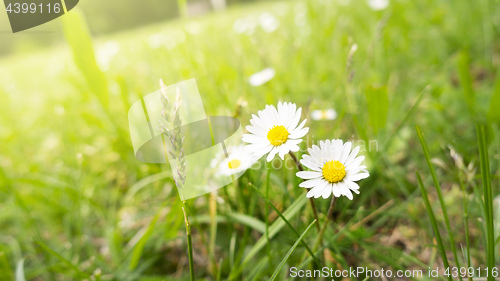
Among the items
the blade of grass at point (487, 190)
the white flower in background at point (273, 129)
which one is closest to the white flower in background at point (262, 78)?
the white flower in background at point (273, 129)

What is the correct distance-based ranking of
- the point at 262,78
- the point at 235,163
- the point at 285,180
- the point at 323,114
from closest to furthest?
the point at 235,163
the point at 285,180
the point at 323,114
the point at 262,78

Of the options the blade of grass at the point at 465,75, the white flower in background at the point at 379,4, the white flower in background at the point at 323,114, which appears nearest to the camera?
the blade of grass at the point at 465,75

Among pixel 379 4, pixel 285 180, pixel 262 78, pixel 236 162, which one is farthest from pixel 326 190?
pixel 379 4

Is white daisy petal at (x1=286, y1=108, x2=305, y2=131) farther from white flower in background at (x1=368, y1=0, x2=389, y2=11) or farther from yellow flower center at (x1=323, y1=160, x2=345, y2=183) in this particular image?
white flower in background at (x1=368, y1=0, x2=389, y2=11)

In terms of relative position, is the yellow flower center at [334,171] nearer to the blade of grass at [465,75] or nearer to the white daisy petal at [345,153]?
the white daisy petal at [345,153]

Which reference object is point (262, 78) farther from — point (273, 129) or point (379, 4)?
point (379, 4)

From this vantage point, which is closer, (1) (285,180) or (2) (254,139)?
(2) (254,139)

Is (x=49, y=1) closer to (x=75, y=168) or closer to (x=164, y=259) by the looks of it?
(x=75, y=168)
